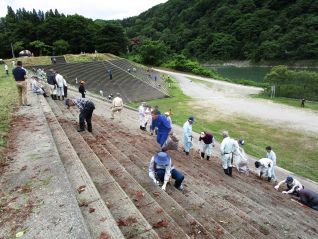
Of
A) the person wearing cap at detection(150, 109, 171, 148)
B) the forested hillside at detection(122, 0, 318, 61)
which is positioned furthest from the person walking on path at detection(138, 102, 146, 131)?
the forested hillside at detection(122, 0, 318, 61)

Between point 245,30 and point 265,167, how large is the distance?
98305 millimetres

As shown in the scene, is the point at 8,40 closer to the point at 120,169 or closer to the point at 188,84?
the point at 188,84

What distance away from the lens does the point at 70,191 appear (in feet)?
15.9

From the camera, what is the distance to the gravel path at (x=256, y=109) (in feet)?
69.8

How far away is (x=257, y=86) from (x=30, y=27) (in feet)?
152

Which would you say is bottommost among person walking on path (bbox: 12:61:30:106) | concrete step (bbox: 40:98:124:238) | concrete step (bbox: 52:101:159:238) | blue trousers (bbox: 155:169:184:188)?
blue trousers (bbox: 155:169:184:188)

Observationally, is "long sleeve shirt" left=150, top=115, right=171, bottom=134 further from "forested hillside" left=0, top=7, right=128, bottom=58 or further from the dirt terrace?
"forested hillside" left=0, top=7, right=128, bottom=58

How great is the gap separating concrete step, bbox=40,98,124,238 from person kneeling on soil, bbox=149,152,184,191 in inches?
60.7

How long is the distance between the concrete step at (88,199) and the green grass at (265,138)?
9.90 metres

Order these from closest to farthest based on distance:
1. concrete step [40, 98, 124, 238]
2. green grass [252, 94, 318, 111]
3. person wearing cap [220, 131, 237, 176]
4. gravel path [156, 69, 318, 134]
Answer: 1. concrete step [40, 98, 124, 238]
2. person wearing cap [220, 131, 237, 176]
3. gravel path [156, 69, 318, 134]
4. green grass [252, 94, 318, 111]

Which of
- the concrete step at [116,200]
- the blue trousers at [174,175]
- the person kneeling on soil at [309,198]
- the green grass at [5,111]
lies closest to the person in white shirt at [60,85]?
the green grass at [5,111]

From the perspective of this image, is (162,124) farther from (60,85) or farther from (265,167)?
(60,85)

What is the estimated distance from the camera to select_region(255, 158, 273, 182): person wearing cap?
10.0 metres

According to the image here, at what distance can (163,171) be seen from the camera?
639cm
